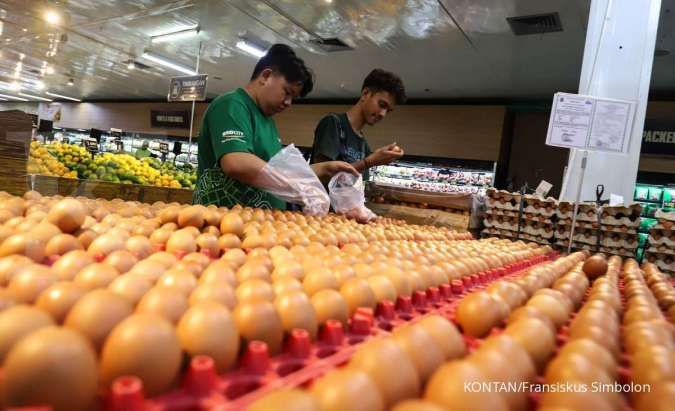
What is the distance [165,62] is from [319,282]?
33.6 feet

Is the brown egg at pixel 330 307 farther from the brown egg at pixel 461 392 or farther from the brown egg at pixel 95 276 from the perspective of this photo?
the brown egg at pixel 95 276

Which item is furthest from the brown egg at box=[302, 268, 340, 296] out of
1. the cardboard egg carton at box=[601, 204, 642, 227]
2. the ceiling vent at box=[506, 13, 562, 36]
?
the ceiling vent at box=[506, 13, 562, 36]

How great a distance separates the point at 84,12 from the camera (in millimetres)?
7289

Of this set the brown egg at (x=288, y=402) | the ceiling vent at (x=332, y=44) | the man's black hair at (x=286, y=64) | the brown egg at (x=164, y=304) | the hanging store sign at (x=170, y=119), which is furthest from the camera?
the hanging store sign at (x=170, y=119)

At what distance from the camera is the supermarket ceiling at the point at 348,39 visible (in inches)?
220

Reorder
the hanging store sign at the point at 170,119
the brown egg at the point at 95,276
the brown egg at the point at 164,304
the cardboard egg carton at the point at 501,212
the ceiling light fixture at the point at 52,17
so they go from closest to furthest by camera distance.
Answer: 1. the brown egg at the point at 164,304
2. the brown egg at the point at 95,276
3. the cardboard egg carton at the point at 501,212
4. the ceiling light fixture at the point at 52,17
5. the hanging store sign at the point at 170,119

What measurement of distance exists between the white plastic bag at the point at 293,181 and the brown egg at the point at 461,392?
1.62 m

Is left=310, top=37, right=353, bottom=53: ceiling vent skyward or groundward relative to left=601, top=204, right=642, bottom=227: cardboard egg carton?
skyward

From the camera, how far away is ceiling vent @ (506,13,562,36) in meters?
5.27

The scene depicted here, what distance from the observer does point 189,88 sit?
22.2ft

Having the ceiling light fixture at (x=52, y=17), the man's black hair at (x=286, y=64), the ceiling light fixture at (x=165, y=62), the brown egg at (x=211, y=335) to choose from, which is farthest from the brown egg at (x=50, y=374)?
the ceiling light fixture at (x=165, y=62)

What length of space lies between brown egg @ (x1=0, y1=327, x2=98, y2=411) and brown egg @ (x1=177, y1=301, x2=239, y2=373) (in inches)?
5.3

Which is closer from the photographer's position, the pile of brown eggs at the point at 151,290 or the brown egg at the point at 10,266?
the pile of brown eggs at the point at 151,290

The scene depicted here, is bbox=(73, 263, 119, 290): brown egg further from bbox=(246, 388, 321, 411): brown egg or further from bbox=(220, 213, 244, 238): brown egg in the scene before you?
bbox=(220, 213, 244, 238): brown egg
